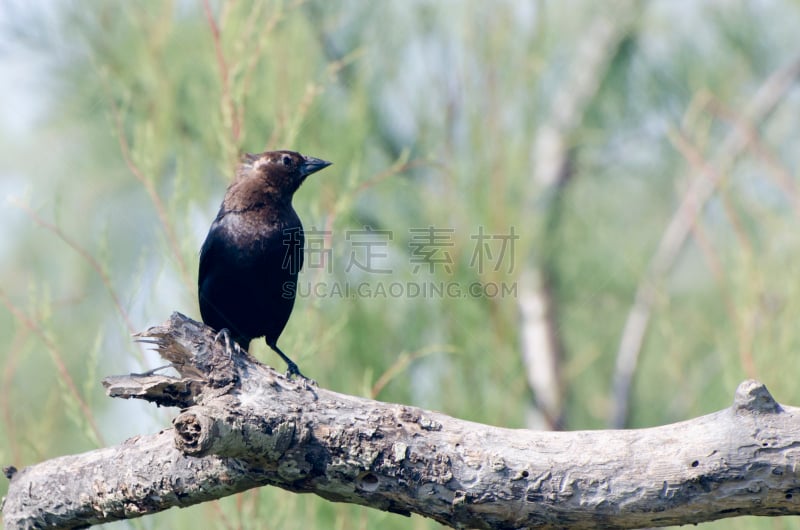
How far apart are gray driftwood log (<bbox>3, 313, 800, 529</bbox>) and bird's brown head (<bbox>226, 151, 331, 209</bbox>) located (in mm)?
1330

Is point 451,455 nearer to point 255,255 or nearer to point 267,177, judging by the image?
point 255,255

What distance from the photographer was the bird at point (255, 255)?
364 cm

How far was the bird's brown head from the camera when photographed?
149 inches

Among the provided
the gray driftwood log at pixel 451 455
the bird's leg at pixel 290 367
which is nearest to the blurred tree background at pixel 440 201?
the bird's leg at pixel 290 367

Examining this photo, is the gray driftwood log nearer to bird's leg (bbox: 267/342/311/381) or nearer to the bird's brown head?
bird's leg (bbox: 267/342/311/381)

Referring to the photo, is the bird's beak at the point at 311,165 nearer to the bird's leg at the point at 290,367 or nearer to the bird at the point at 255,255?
the bird at the point at 255,255

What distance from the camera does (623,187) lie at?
6852mm

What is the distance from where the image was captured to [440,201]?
4.62 metres

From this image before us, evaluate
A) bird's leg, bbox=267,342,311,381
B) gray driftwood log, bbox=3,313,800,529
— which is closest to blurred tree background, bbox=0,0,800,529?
bird's leg, bbox=267,342,311,381

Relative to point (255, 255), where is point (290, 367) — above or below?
below

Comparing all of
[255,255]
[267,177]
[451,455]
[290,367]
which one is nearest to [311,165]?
[267,177]

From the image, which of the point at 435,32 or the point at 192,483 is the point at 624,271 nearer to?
the point at 435,32

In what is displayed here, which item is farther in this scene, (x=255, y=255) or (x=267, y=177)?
(x=267, y=177)

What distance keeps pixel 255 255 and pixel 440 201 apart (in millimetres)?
1310
